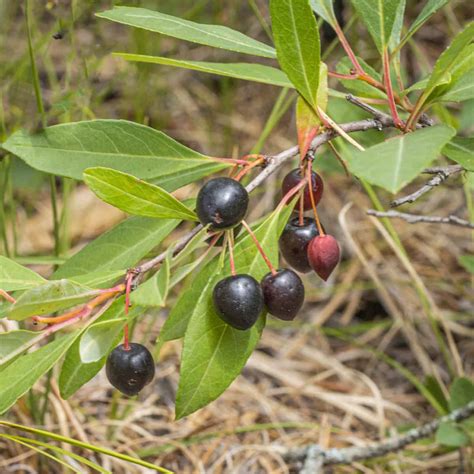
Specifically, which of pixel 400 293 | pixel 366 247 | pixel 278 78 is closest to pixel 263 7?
pixel 366 247

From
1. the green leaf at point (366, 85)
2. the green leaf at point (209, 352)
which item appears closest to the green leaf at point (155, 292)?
the green leaf at point (209, 352)

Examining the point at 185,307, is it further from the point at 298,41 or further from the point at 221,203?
the point at 298,41

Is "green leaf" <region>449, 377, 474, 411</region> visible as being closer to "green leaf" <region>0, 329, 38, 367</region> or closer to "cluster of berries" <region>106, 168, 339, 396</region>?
"cluster of berries" <region>106, 168, 339, 396</region>

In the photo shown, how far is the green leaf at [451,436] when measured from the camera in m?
1.78

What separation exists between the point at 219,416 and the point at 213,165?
109 cm

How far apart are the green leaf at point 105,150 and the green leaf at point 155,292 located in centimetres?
28

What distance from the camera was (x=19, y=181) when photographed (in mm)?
2801

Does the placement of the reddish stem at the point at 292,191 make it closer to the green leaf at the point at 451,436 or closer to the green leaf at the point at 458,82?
the green leaf at the point at 458,82

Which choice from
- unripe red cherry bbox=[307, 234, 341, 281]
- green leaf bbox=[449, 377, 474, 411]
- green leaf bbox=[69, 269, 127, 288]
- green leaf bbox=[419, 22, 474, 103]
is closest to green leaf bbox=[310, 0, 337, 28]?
green leaf bbox=[419, 22, 474, 103]

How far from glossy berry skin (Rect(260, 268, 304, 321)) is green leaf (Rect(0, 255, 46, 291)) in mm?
290

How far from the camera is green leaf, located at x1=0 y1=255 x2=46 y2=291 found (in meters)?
1.03

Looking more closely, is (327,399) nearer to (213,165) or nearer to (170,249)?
(213,165)

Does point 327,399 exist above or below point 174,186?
below

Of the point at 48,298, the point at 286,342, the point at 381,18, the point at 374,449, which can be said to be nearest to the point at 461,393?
the point at 374,449
